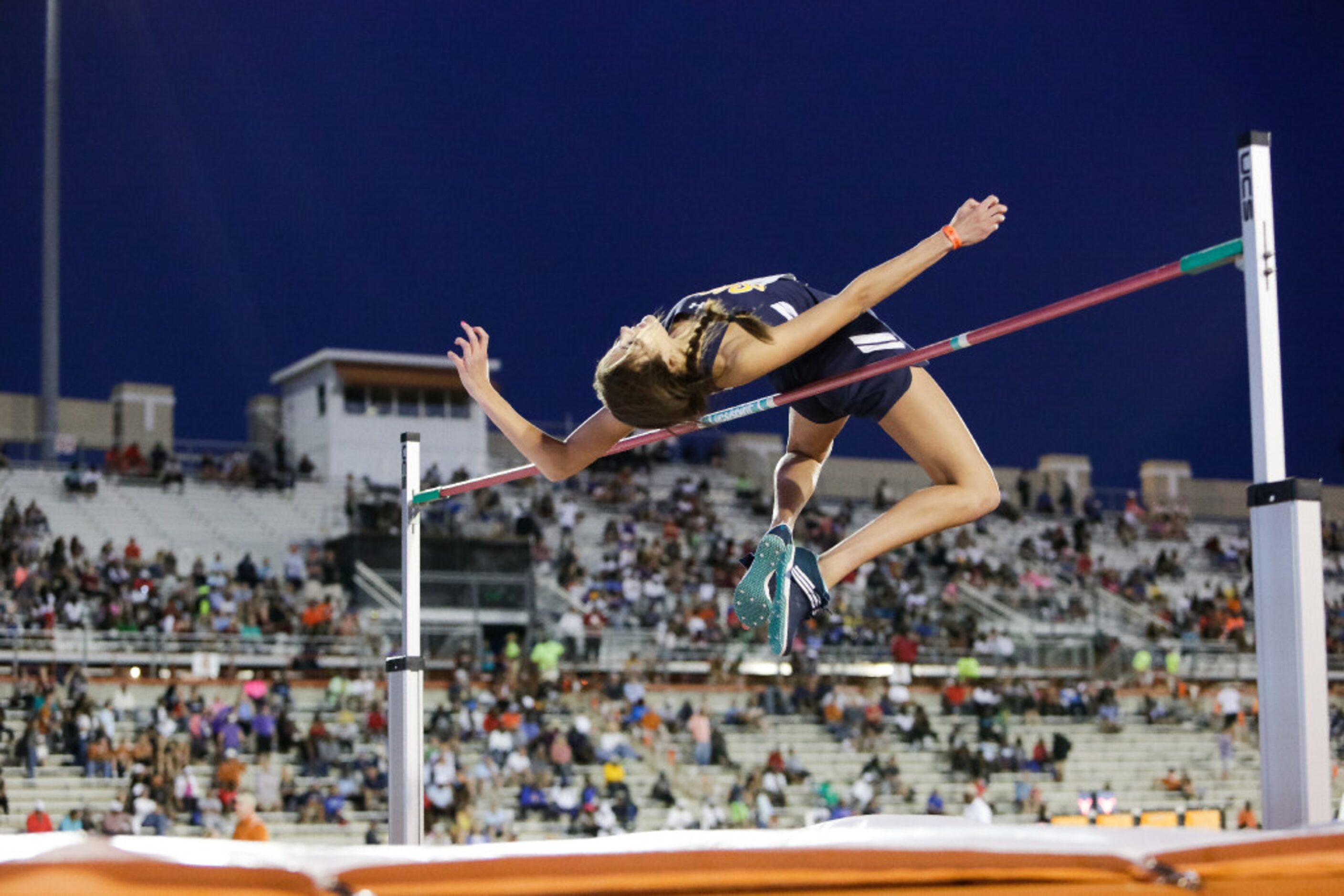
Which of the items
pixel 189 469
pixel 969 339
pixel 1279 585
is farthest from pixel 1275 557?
pixel 189 469

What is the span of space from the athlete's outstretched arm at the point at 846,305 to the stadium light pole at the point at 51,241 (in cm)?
1546

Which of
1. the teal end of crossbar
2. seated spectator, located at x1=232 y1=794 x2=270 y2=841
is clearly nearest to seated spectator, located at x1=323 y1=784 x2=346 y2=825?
seated spectator, located at x1=232 y1=794 x2=270 y2=841

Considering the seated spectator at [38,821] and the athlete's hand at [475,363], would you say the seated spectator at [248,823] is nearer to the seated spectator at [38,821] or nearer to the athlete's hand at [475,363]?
the seated spectator at [38,821]

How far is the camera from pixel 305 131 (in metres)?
28.6

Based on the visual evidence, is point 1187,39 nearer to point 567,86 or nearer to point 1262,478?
point 567,86

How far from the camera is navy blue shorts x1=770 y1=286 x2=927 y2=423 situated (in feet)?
9.89

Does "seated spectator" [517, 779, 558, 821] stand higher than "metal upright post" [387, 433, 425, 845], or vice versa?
"metal upright post" [387, 433, 425, 845]

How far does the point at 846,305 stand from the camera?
2.76 meters

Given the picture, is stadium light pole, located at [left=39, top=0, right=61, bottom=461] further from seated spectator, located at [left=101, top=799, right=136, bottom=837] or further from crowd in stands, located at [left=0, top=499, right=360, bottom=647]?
seated spectator, located at [left=101, top=799, right=136, bottom=837]

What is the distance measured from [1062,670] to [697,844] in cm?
1281

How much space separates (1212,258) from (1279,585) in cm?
55

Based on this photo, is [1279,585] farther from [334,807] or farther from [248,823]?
[334,807]

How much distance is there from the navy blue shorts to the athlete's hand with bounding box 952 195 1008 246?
1.01ft

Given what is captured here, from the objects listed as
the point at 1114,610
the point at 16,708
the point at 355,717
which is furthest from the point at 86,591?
the point at 1114,610
